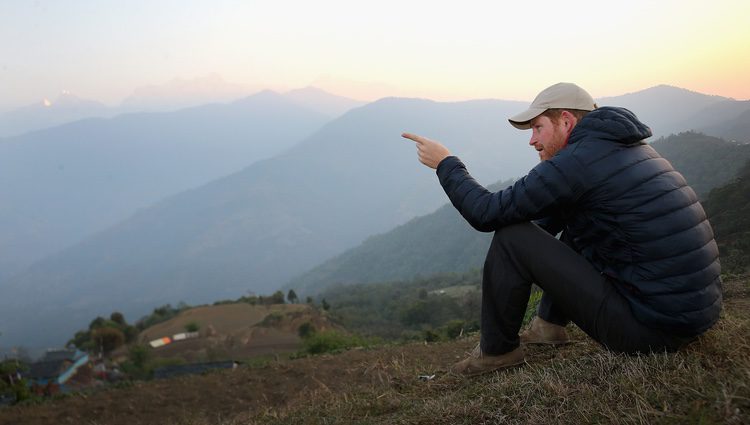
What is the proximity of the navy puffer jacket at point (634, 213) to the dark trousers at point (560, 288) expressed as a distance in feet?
0.28

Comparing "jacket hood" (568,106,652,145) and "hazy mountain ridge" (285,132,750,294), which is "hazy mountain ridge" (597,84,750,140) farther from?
"jacket hood" (568,106,652,145)

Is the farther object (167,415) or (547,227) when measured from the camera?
(167,415)

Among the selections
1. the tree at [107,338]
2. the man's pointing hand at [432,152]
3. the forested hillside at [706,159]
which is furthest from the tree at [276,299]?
the man's pointing hand at [432,152]

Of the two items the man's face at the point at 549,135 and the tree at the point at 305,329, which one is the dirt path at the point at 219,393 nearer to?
the man's face at the point at 549,135

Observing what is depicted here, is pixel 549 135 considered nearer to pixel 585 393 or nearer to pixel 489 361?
pixel 585 393

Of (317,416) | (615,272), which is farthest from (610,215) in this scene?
(317,416)

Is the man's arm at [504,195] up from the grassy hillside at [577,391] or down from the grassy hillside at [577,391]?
up

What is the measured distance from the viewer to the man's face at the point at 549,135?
9.12 ft

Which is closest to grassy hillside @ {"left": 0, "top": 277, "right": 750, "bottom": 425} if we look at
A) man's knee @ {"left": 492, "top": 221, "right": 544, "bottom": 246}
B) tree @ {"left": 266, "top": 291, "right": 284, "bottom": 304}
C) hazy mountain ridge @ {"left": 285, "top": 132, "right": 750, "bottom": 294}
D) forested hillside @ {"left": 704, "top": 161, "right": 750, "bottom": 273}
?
man's knee @ {"left": 492, "top": 221, "right": 544, "bottom": 246}

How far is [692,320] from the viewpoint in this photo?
7.58ft

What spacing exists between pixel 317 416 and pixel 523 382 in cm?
139

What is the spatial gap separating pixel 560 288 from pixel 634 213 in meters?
0.56

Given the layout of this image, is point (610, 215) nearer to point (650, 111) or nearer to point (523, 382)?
point (523, 382)

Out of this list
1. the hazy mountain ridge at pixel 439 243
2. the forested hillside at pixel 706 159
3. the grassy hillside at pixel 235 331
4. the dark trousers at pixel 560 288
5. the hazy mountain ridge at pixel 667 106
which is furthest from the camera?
the hazy mountain ridge at pixel 667 106
